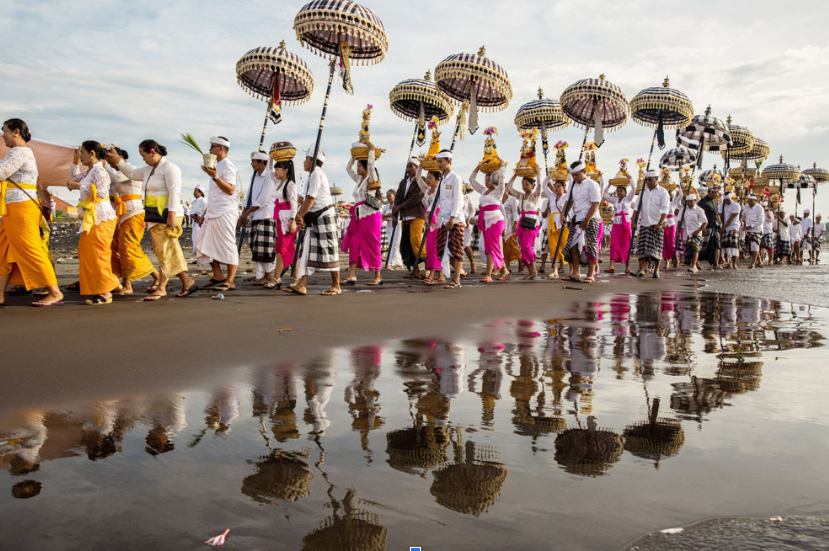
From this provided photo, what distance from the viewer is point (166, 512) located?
1.54m

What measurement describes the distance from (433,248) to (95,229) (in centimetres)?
471

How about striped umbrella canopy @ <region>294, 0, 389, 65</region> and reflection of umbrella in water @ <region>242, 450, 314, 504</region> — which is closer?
Result: reflection of umbrella in water @ <region>242, 450, 314, 504</region>

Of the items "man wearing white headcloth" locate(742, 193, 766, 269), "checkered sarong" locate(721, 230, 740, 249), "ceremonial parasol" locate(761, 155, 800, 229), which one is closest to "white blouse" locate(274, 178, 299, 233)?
A: "checkered sarong" locate(721, 230, 740, 249)

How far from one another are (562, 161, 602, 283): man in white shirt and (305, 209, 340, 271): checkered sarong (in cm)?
435

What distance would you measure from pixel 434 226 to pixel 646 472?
743cm

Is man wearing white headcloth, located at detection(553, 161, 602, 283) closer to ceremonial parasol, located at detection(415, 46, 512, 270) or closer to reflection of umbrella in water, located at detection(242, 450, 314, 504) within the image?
ceremonial parasol, located at detection(415, 46, 512, 270)

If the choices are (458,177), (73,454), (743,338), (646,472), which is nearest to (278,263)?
(458,177)

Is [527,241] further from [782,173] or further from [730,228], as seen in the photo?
[782,173]

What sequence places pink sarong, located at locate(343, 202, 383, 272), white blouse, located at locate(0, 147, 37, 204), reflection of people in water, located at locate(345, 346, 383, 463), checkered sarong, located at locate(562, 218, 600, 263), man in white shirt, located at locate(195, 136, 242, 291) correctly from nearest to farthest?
reflection of people in water, located at locate(345, 346, 383, 463) → white blouse, located at locate(0, 147, 37, 204) → man in white shirt, located at locate(195, 136, 242, 291) → pink sarong, located at locate(343, 202, 383, 272) → checkered sarong, located at locate(562, 218, 600, 263)

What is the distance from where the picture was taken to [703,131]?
15047 mm

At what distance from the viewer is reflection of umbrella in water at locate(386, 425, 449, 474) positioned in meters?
1.88

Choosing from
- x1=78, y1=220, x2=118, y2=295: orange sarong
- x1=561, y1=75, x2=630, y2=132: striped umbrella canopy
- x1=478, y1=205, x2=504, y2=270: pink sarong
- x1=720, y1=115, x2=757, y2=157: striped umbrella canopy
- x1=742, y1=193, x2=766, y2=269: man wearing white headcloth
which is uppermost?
x1=720, y1=115, x2=757, y2=157: striped umbrella canopy

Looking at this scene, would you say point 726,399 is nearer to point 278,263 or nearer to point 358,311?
point 358,311

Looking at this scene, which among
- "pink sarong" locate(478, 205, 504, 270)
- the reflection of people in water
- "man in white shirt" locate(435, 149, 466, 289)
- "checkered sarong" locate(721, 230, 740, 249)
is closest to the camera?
the reflection of people in water
